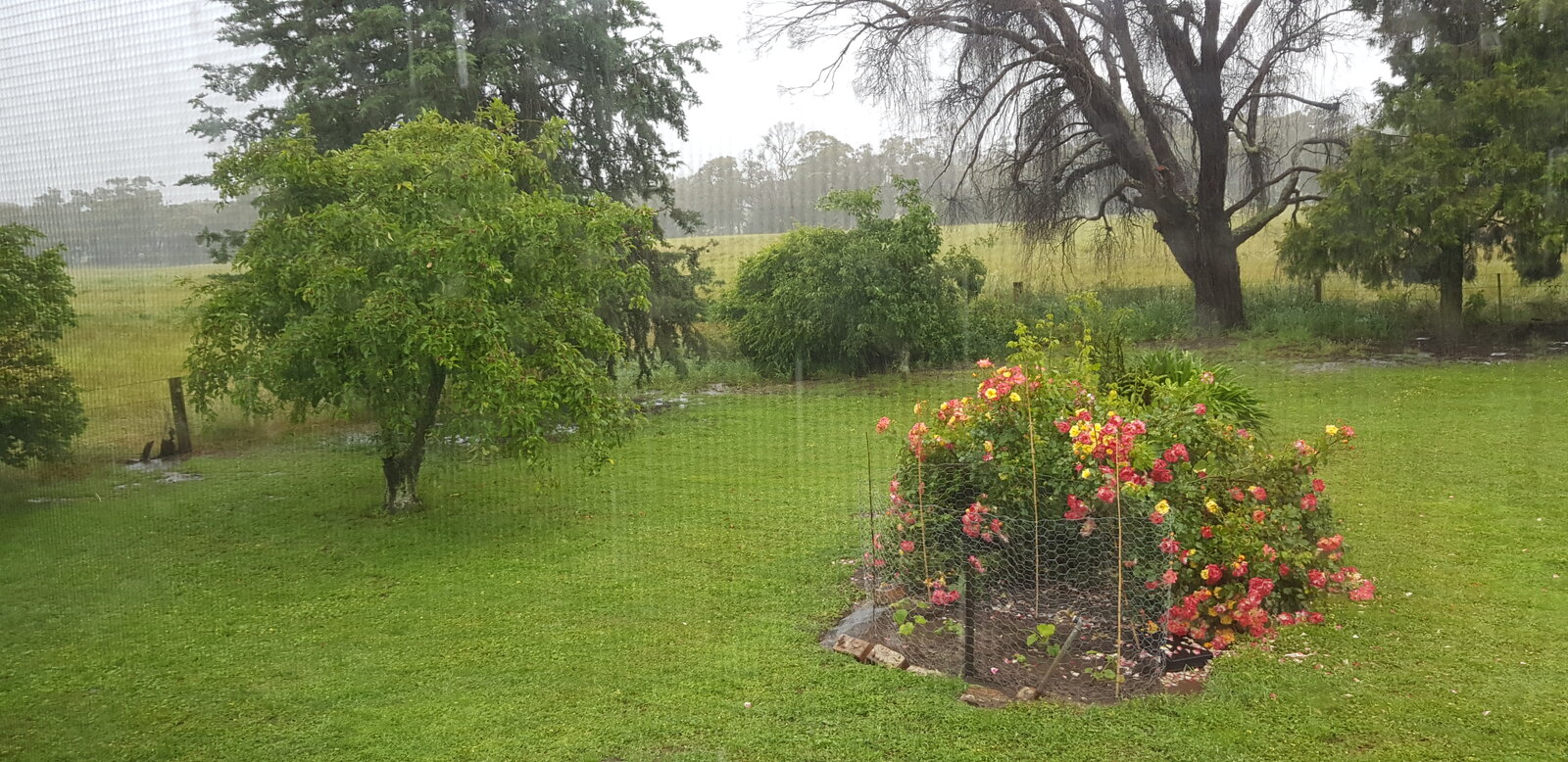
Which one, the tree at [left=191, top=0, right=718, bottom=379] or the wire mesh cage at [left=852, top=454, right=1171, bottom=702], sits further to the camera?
the tree at [left=191, top=0, right=718, bottom=379]

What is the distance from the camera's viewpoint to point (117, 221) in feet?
12.0

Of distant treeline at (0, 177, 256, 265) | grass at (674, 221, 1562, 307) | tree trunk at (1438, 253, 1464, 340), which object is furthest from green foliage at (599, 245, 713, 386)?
tree trunk at (1438, 253, 1464, 340)

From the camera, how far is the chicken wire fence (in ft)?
8.56

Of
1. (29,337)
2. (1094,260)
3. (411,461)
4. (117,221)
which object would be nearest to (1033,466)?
Answer: (411,461)

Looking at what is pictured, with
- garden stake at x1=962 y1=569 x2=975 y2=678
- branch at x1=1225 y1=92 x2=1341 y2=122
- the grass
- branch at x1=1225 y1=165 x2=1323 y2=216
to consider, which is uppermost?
branch at x1=1225 y1=92 x2=1341 y2=122

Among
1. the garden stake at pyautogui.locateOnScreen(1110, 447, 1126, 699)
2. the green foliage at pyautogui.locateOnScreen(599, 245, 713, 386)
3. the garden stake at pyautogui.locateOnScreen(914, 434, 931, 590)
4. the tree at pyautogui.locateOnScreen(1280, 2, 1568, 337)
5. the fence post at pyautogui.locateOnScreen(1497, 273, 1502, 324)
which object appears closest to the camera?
the garden stake at pyautogui.locateOnScreen(1110, 447, 1126, 699)

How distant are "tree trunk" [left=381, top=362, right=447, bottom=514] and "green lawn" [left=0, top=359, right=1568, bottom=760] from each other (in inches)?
6.1

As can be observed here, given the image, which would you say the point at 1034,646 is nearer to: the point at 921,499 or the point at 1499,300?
the point at 921,499

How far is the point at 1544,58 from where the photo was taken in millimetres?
7375

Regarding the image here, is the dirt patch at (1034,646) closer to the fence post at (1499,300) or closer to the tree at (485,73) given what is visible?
the tree at (485,73)

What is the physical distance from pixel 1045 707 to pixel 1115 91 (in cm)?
639

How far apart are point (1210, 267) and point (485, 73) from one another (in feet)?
18.7

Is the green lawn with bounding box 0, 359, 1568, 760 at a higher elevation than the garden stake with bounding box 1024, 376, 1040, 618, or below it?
below

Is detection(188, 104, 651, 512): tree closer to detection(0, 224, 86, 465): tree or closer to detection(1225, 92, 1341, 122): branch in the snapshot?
detection(0, 224, 86, 465): tree
